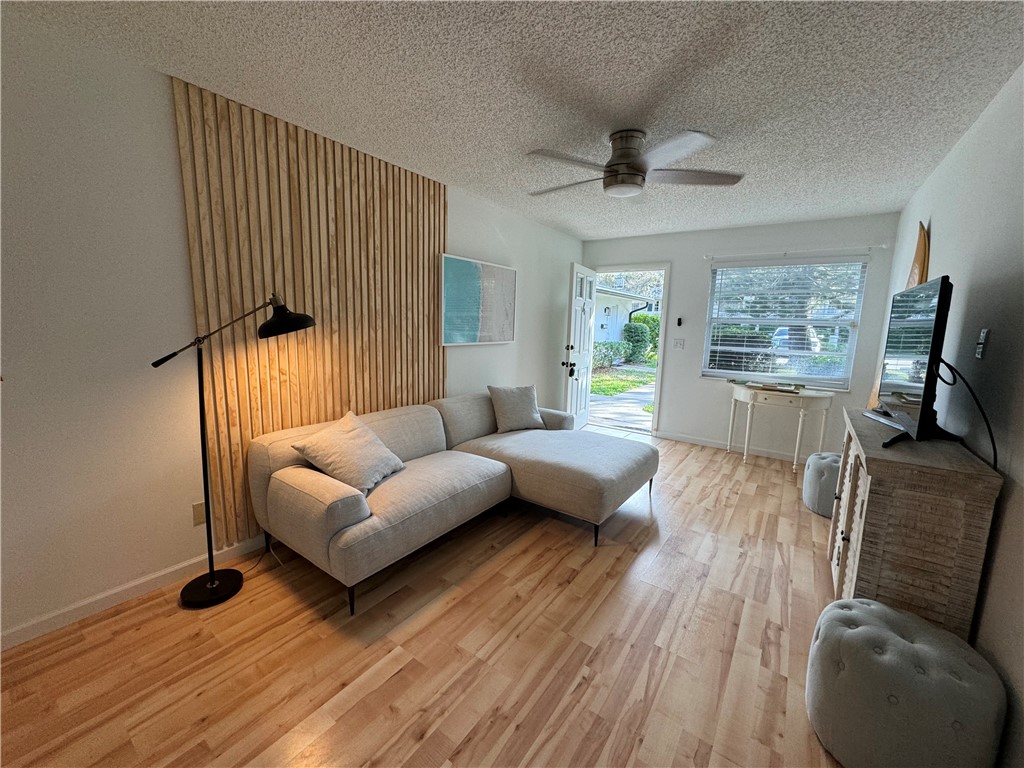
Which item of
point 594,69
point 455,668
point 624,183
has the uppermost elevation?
point 594,69

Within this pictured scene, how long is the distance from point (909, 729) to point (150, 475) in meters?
2.96

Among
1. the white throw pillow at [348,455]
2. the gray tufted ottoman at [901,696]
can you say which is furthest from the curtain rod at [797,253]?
the white throw pillow at [348,455]

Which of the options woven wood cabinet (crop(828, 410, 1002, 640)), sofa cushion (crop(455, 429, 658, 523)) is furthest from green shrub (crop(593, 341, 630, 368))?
Result: woven wood cabinet (crop(828, 410, 1002, 640))

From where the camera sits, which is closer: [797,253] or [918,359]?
[918,359]

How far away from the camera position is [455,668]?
5.30 ft

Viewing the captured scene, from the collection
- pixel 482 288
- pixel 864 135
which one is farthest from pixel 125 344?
pixel 864 135

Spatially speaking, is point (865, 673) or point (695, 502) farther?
point (695, 502)

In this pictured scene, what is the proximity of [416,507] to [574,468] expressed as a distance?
988 millimetres

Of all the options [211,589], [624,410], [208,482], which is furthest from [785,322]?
[211,589]

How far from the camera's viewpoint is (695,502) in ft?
10.3

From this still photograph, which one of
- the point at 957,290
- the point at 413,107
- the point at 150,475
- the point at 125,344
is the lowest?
the point at 150,475

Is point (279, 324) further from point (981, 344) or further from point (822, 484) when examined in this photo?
point (822, 484)

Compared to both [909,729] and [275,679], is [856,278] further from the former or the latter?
[275,679]

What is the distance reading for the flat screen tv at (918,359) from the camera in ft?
5.13
